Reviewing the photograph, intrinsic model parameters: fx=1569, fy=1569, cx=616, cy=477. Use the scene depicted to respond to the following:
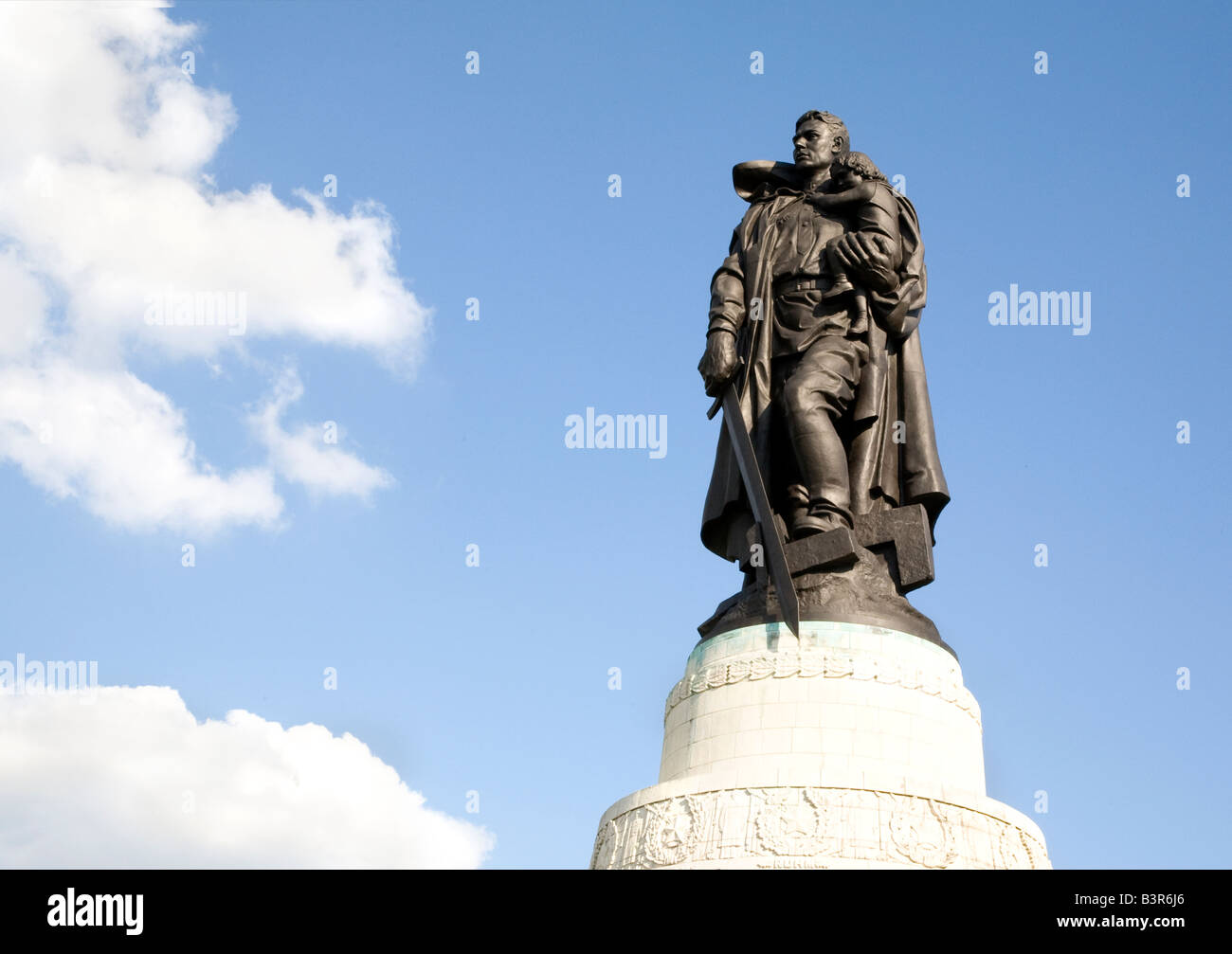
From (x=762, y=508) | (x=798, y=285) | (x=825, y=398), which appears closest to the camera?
(x=762, y=508)

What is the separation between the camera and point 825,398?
53.6 ft

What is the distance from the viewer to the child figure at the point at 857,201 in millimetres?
16938

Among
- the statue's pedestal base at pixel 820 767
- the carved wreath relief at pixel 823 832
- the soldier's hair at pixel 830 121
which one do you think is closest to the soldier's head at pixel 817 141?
the soldier's hair at pixel 830 121

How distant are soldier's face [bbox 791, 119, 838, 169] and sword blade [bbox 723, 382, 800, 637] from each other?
3016 mm

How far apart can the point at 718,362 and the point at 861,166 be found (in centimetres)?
287

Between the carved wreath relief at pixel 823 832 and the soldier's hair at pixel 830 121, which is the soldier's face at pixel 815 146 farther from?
the carved wreath relief at pixel 823 832

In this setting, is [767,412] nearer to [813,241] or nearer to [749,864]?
[813,241]

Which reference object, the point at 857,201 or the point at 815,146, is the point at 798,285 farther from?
the point at 815,146

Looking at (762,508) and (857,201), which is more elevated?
(857,201)

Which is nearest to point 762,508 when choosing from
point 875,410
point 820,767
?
point 875,410

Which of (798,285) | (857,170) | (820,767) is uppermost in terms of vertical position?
(857,170)
